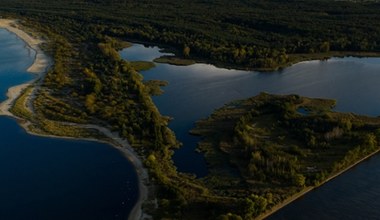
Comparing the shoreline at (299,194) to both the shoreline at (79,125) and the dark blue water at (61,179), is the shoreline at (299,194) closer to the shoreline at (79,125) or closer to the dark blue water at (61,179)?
the shoreline at (79,125)

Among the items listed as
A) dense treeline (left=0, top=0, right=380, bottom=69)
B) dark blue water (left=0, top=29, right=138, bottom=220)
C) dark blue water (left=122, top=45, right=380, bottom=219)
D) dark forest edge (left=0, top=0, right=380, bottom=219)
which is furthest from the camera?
dense treeline (left=0, top=0, right=380, bottom=69)

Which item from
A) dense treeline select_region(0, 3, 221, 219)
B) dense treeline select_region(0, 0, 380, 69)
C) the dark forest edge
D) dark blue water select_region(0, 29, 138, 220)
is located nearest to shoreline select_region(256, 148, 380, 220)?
the dark forest edge

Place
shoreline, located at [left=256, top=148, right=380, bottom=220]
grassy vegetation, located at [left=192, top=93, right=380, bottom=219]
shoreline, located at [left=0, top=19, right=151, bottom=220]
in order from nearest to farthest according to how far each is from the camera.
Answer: shoreline, located at [left=256, top=148, right=380, bottom=220] → shoreline, located at [left=0, top=19, right=151, bottom=220] → grassy vegetation, located at [left=192, top=93, right=380, bottom=219]

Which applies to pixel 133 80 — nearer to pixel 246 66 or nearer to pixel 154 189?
pixel 246 66

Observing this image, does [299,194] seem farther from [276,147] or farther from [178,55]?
[178,55]

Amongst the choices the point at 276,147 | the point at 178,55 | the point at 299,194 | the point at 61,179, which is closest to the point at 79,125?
the point at 61,179

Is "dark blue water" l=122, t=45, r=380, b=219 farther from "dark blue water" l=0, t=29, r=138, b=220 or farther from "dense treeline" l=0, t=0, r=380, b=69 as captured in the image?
"dark blue water" l=0, t=29, r=138, b=220
